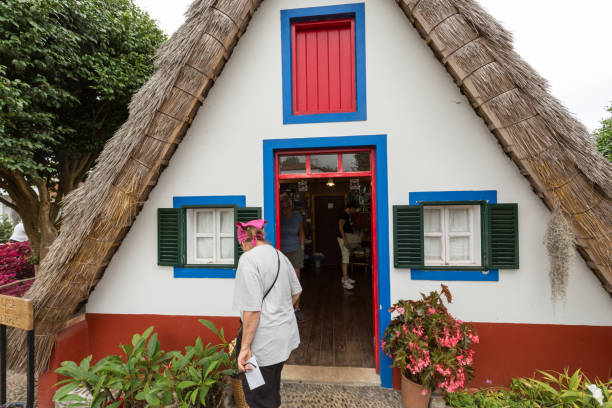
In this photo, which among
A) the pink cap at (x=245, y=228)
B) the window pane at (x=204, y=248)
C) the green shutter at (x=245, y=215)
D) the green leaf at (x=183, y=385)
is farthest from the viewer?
the window pane at (x=204, y=248)

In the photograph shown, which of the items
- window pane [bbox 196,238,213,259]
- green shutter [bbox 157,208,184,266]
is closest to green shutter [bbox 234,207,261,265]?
window pane [bbox 196,238,213,259]

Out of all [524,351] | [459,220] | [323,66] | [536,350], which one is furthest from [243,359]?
[323,66]

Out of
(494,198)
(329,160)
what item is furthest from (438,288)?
(329,160)

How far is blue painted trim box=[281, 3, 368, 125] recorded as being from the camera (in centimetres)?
321

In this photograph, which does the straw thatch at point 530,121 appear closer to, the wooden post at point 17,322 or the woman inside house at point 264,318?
the woman inside house at point 264,318

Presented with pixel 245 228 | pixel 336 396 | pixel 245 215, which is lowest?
pixel 336 396

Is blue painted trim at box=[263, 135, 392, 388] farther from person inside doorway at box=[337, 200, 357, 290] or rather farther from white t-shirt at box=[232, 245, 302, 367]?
person inside doorway at box=[337, 200, 357, 290]

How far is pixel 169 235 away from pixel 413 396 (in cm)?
335

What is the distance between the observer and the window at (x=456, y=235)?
2.98m

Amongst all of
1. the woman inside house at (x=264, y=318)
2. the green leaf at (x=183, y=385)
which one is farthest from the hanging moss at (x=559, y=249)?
the green leaf at (x=183, y=385)

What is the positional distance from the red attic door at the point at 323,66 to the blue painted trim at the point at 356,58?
0.09 metres

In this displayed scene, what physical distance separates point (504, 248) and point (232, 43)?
13.2ft

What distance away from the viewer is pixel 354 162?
3359mm

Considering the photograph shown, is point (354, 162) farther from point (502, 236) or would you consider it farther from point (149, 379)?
point (149, 379)
